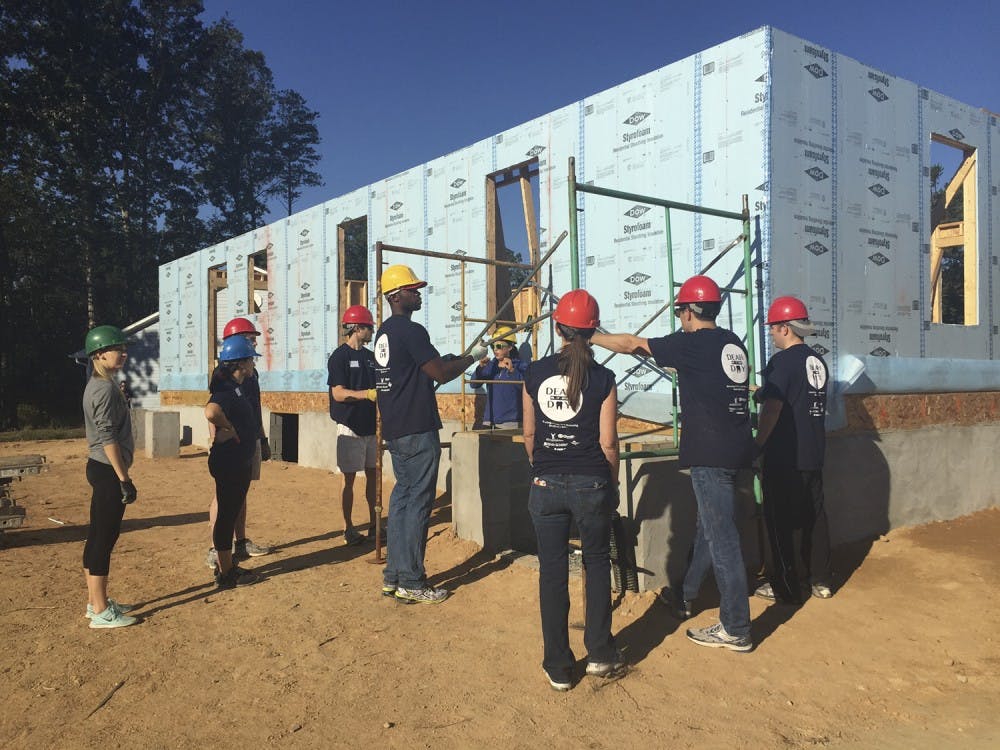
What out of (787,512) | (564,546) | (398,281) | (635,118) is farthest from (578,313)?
A: (635,118)

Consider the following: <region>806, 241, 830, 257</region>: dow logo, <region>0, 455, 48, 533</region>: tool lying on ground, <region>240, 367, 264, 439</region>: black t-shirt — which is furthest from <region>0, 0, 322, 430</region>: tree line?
<region>806, 241, 830, 257</region>: dow logo

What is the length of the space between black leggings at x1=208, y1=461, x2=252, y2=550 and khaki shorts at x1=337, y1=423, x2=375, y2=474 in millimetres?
1195

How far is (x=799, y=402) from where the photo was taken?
445cm

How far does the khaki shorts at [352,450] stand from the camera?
19.2ft

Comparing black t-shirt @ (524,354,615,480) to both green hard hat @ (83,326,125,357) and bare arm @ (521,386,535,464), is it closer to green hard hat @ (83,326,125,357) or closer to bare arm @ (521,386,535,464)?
bare arm @ (521,386,535,464)

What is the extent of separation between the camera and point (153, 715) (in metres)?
3.06

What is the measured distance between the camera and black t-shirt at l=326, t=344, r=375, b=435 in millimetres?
5801

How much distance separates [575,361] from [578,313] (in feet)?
0.85

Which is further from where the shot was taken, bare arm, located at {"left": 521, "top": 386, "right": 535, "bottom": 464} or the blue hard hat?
the blue hard hat

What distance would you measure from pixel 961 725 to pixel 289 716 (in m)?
2.97

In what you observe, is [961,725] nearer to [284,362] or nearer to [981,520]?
[981,520]

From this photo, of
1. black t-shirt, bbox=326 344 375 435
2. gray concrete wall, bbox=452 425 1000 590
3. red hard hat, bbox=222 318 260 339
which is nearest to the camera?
gray concrete wall, bbox=452 425 1000 590

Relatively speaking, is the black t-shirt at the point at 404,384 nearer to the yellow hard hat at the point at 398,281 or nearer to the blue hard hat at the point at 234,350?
the yellow hard hat at the point at 398,281

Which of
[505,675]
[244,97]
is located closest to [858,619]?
[505,675]
